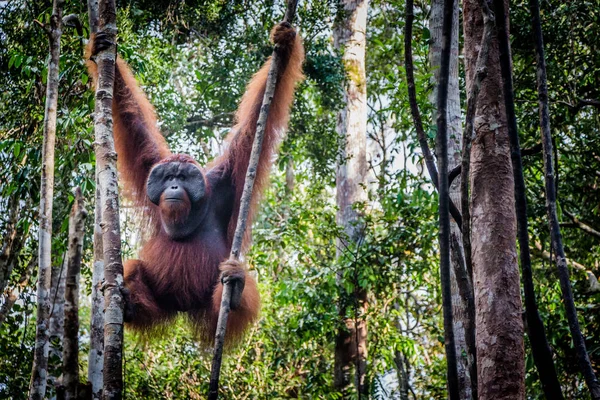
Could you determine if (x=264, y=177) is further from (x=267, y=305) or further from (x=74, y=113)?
(x=267, y=305)

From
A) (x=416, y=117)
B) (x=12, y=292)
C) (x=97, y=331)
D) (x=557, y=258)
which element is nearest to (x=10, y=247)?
(x=12, y=292)

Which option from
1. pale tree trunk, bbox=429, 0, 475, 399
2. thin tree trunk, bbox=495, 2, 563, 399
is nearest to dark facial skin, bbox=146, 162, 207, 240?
pale tree trunk, bbox=429, 0, 475, 399

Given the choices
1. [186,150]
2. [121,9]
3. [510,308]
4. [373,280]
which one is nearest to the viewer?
[510,308]

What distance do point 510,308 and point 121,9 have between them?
4.75 m

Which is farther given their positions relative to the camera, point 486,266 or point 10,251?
point 10,251

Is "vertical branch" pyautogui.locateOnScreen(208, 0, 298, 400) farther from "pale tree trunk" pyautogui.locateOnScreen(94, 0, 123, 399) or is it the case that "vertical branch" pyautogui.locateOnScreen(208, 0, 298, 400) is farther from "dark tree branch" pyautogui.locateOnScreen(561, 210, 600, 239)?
"dark tree branch" pyautogui.locateOnScreen(561, 210, 600, 239)

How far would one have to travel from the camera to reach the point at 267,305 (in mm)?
7973

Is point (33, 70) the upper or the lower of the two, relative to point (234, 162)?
upper

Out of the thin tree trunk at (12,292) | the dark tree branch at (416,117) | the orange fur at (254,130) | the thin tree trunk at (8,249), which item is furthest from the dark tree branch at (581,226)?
the thin tree trunk at (12,292)

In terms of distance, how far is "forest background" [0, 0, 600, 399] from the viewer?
5160 mm

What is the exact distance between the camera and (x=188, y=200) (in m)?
4.52

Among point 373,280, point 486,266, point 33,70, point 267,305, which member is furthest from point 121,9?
point 486,266

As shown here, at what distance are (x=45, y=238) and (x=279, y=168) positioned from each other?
10.9 feet

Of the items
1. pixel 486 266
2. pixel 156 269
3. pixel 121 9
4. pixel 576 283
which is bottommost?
pixel 486 266
